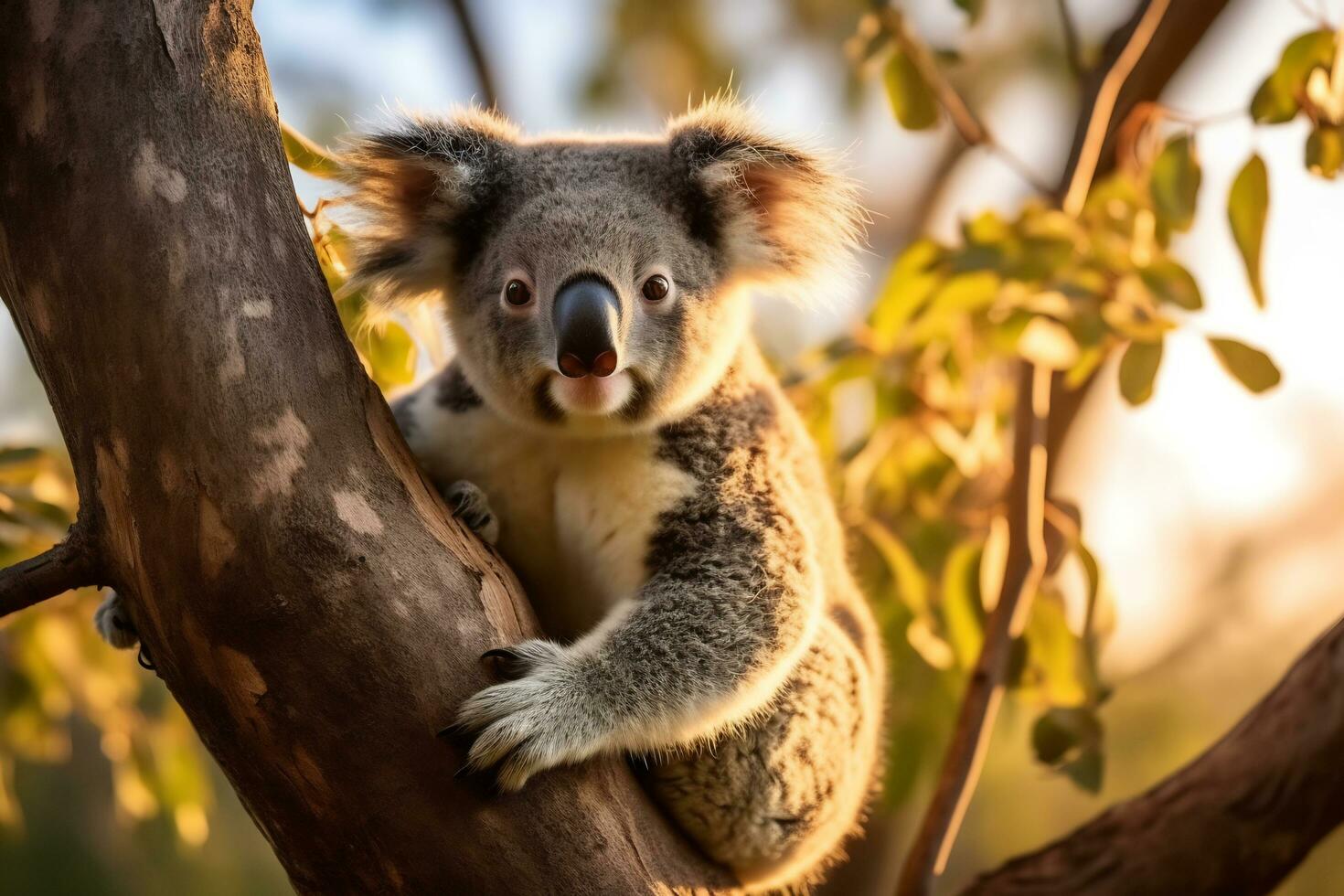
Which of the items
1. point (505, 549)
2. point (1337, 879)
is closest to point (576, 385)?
point (505, 549)

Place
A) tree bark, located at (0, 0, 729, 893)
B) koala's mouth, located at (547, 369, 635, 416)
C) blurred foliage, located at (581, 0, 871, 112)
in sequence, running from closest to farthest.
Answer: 1. tree bark, located at (0, 0, 729, 893)
2. koala's mouth, located at (547, 369, 635, 416)
3. blurred foliage, located at (581, 0, 871, 112)

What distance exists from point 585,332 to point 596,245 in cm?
24

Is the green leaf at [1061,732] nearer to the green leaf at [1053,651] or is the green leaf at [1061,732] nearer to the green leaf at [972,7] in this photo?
the green leaf at [1053,651]

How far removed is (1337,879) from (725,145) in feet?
23.9

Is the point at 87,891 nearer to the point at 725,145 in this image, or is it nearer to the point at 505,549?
the point at 505,549

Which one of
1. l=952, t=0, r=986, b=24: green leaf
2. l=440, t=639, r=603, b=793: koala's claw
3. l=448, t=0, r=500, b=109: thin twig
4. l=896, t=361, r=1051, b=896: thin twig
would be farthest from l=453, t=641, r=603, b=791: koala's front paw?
l=448, t=0, r=500, b=109: thin twig

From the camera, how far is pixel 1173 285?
8.79ft

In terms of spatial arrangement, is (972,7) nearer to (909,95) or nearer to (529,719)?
(909,95)

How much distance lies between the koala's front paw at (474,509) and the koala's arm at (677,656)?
0.27 metres

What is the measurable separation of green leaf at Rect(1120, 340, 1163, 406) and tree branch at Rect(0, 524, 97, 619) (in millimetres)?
2053

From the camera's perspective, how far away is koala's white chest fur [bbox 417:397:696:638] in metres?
2.28

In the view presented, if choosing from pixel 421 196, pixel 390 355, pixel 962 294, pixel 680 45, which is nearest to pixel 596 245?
pixel 421 196

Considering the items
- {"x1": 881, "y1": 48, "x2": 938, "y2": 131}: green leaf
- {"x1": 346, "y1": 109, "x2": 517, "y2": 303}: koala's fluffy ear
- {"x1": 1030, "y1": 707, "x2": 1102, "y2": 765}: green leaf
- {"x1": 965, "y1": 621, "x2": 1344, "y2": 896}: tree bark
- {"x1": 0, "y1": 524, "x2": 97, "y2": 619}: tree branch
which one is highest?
{"x1": 346, "y1": 109, "x2": 517, "y2": 303}: koala's fluffy ear

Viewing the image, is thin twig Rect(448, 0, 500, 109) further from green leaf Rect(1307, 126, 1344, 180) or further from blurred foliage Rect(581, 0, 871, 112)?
green leaf Rect(1307, 126, 1344, 180)
